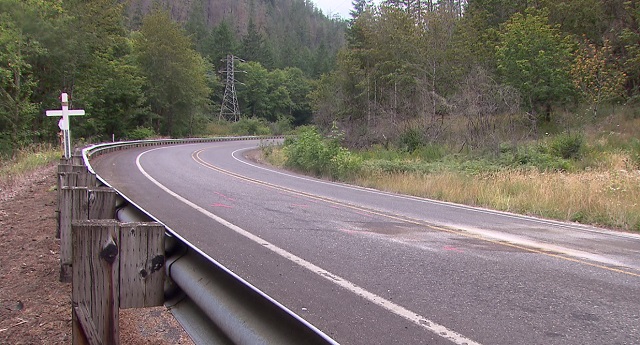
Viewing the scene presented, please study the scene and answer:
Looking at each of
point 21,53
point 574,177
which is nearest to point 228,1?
point 21,53

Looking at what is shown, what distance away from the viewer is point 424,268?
240 inches

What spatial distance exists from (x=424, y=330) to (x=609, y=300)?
2279 mm

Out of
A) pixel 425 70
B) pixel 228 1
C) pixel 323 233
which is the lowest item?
pixel 323 233

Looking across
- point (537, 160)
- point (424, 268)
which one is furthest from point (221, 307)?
point (537, 160)

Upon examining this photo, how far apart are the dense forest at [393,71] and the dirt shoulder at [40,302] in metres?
18.8

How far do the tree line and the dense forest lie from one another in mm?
89

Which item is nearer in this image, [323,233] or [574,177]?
[323,233]

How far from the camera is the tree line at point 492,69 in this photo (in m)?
25.0

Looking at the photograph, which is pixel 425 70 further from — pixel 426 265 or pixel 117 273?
pixel 117 273

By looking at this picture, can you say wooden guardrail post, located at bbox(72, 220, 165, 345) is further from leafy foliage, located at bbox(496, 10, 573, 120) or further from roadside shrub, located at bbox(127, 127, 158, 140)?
roadside shrub, located at bbox(127, 127, 158, 140)

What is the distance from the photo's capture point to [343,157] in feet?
69.8

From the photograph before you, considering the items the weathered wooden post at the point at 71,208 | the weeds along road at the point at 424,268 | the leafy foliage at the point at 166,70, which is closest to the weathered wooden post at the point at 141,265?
the weeds along road at the point at 424,268

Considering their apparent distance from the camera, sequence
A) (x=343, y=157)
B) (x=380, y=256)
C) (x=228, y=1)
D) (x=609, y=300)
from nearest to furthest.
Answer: (x=609, y=300) → (x=380, y=256) → (x=343, y=157) → (x=228, y=1)

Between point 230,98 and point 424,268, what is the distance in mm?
85946
